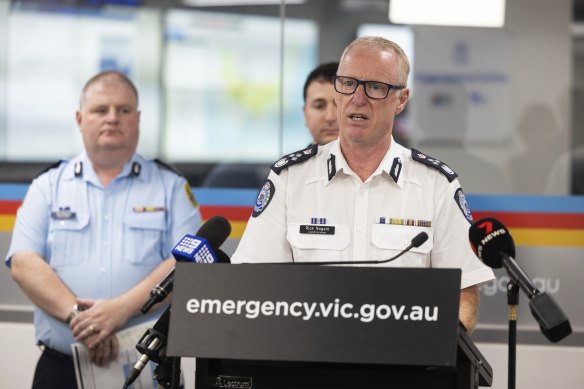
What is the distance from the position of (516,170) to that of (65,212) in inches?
82.8

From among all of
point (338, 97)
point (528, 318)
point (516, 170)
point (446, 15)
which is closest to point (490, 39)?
point (446, 15)

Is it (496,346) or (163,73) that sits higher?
(163,73)

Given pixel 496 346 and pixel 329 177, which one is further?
pixel 496 346

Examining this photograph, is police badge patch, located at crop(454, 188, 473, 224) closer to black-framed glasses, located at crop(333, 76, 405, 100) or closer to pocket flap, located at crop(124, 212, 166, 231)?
black-framed glasses, located at crop(333, 76, 405, 100)

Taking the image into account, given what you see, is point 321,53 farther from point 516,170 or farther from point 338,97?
point 338,97

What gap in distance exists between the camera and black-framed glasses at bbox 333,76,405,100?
315 cm

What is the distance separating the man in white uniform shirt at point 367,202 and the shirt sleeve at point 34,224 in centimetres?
152

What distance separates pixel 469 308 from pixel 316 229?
549 mm

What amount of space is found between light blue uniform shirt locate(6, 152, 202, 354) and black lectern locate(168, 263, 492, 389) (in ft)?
6.52

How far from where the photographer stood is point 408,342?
7.45 feet

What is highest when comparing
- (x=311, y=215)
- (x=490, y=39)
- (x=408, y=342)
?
(x=490, y=39)

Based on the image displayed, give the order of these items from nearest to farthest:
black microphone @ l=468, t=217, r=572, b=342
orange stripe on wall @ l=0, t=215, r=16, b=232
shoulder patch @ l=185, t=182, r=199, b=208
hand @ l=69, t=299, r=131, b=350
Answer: black microphone @ l=468, t=217, r=572, b=342
hand @ l=69, t=299, r=131, b=350
shoulder patch @ l=185, t=182, r=199, b=208
orange stripe on wall @ l=0, t=215, r=16, b=232

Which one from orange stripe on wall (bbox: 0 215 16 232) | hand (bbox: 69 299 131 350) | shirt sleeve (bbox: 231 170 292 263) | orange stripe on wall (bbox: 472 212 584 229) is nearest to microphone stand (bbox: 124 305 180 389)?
shirt sleeve (bbox: 231 170 292 263)

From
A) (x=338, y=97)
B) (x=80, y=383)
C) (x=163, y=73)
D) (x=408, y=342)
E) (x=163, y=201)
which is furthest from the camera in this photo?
(x=163, y=73)
